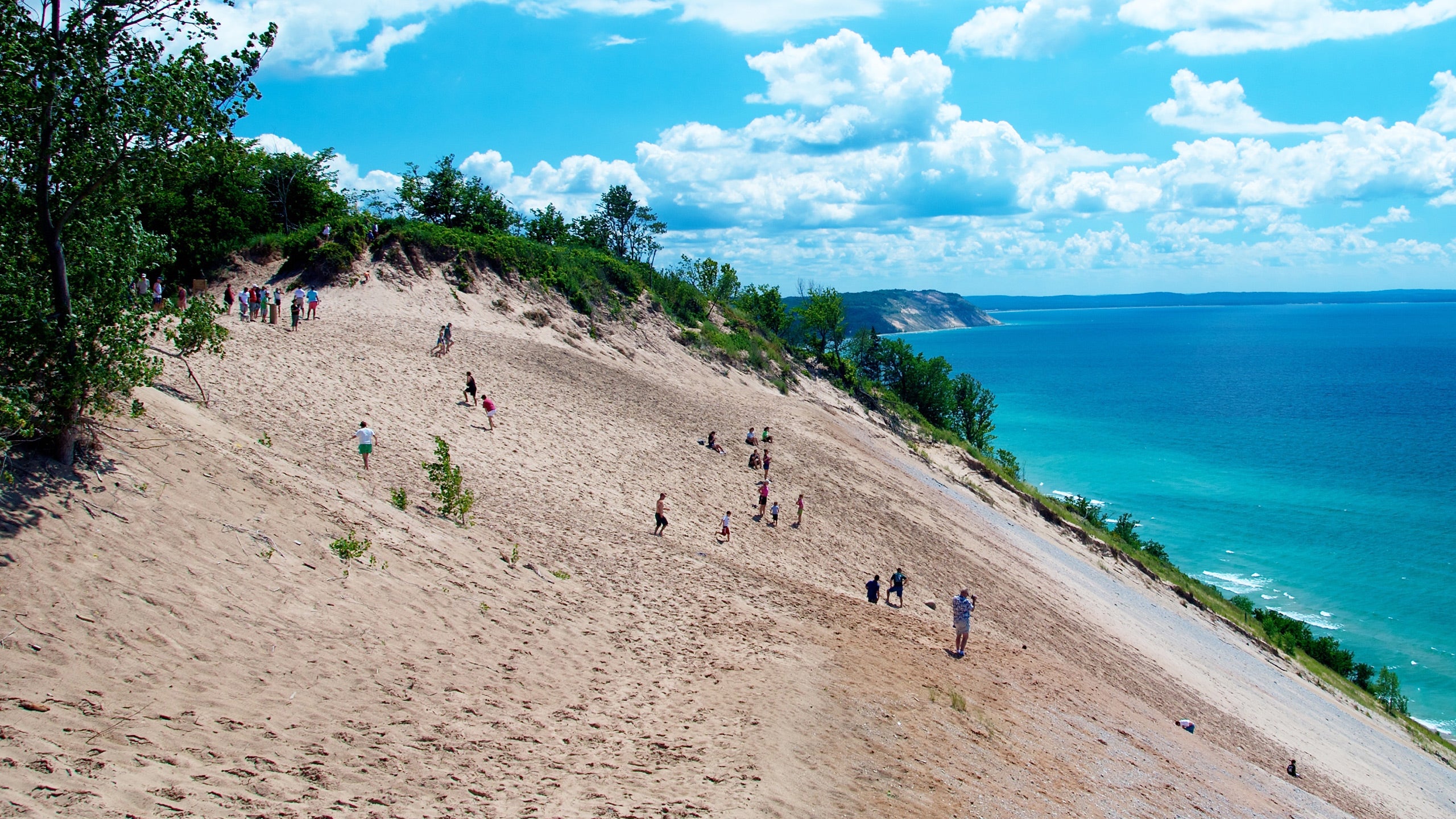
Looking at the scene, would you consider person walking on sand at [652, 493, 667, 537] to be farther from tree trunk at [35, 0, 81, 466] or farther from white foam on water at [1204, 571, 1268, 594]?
white foam on water at [1204, 571, 1268, 594]

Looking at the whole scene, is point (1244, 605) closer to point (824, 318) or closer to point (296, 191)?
point (824, 318)

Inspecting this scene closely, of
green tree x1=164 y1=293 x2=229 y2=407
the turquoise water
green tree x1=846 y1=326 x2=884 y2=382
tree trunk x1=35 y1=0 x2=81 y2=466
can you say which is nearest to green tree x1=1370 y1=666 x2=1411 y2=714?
the turquoise water

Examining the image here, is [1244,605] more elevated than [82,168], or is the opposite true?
[82,168]

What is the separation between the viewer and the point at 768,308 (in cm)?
7000

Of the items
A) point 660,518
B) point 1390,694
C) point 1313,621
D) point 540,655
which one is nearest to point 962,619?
point 660,518

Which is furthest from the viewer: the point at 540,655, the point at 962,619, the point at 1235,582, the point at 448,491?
the point at 1235,582

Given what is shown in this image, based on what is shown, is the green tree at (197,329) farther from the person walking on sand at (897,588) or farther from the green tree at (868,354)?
the green tree at (868,354)

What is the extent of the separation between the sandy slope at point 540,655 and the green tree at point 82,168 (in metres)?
1.48

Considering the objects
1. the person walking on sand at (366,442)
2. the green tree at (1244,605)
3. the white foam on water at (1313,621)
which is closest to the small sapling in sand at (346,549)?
the person walking on sand at (366,442)

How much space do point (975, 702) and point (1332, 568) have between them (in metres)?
42.9

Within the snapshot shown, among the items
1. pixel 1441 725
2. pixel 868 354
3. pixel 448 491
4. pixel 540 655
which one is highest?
pixel 868 354

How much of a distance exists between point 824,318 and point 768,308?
765 cm

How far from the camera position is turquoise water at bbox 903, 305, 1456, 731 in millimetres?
40125

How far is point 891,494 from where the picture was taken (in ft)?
102
